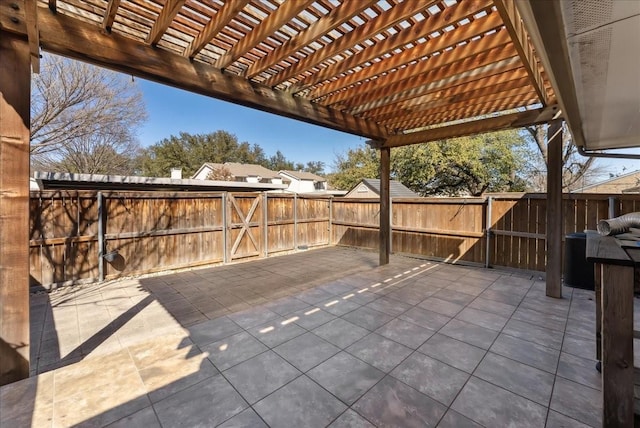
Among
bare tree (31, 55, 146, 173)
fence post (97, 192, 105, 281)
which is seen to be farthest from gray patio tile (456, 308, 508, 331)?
bare tree (31, 55, 146, 173)

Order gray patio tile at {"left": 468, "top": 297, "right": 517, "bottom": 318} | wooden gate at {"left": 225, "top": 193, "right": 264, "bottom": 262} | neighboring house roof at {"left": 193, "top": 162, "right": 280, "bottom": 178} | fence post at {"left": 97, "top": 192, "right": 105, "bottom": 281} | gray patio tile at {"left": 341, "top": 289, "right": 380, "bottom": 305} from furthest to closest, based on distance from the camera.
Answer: neighboring house roof at {"left": 193, "top": 162, "right": 280, "bottom": 178}
wooden gate at {"left": 225, "top": 193, "right": 264, "bottom": 262}
fence post at {"left": 97, "top": 192, "right": 105, "bottom": 281}
gray patio tile at {"left": 341, "top": 289, "right": 380, "bottom": 305}
gray patio tile at {"left": 468, "top": 297, "right": 517, "bottom": 318}

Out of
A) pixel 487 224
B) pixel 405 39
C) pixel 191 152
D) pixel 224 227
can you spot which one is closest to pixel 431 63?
pixel 405 39

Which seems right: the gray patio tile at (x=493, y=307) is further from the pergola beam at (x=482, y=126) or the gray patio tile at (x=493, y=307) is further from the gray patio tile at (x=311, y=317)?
the pergola beam at (x=482, y=126)

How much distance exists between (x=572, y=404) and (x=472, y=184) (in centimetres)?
1469

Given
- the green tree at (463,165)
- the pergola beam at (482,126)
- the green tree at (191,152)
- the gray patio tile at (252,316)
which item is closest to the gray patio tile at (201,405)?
the gray patio tile at (252,316)

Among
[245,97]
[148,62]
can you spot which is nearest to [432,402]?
[245,97]

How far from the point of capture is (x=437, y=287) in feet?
13.4

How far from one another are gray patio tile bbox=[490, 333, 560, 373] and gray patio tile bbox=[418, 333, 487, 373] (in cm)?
20

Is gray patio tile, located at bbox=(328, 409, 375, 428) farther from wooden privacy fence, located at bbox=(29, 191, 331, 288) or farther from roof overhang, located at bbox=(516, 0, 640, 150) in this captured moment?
wooden privacy fence, located at bbox=(29, 191, 331, 288)

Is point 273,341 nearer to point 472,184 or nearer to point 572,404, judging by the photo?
point 572,404

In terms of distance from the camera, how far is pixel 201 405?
1.76m

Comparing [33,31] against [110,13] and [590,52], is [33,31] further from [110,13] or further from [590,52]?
[590,52]

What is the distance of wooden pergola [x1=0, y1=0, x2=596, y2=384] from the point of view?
184cm

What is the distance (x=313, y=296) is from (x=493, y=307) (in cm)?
223
